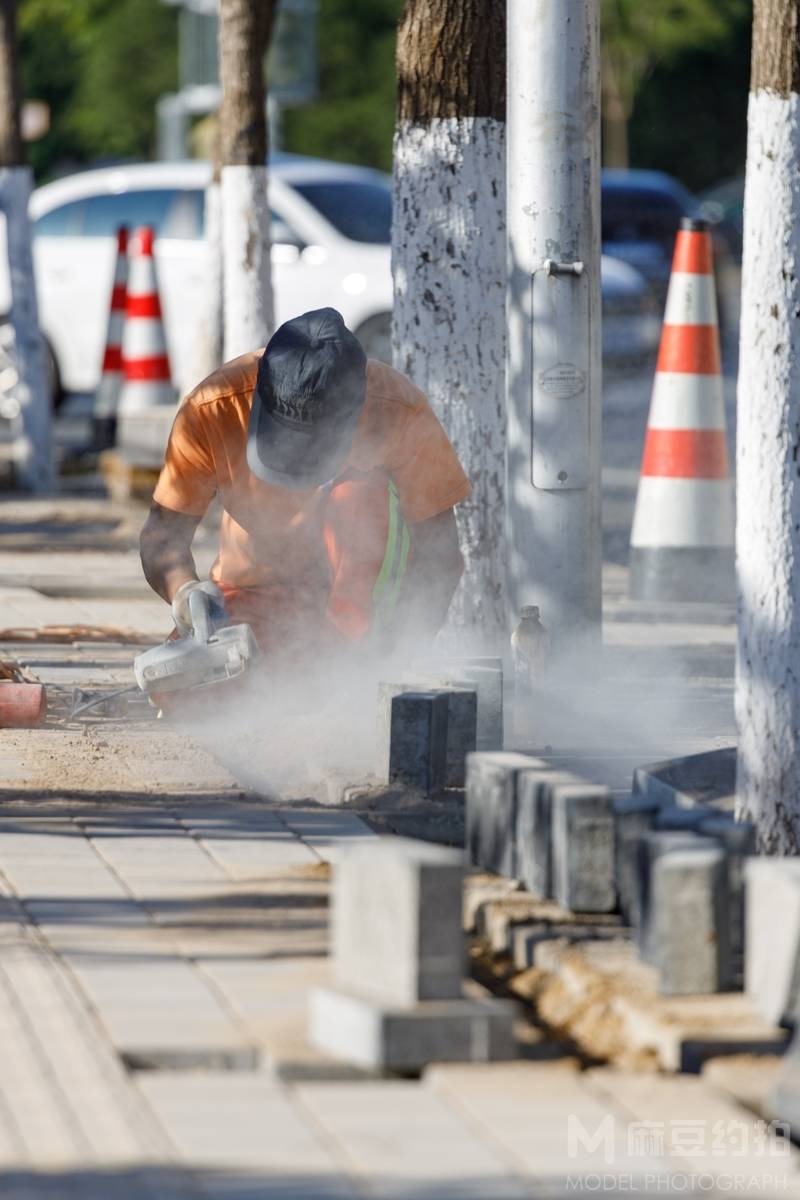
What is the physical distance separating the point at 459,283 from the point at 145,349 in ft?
23.0

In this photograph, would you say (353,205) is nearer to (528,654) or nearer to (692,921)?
(528,654)

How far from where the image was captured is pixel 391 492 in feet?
21.2

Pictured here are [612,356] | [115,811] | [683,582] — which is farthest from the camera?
[612,356]

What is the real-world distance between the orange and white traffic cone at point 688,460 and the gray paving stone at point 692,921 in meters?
5.09

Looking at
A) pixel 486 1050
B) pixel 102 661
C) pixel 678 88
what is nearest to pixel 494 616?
pixel 102 661

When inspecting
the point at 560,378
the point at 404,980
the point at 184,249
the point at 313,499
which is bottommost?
the point at 404,980

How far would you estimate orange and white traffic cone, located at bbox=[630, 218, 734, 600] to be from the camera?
346 inches

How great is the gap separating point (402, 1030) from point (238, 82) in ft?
27.8

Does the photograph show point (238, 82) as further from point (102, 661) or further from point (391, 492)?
point (391, 492)

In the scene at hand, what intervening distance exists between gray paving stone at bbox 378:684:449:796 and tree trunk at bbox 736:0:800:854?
3.50ft

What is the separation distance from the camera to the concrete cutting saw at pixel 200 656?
609 cm

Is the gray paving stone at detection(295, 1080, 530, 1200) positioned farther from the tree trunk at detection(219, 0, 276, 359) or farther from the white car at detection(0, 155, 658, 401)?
the white car at detection(0, 155, 658, 401)

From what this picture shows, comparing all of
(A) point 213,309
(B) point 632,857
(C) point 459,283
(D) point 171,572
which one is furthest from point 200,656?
(A) point 213,309

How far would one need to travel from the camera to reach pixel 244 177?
11.1m
